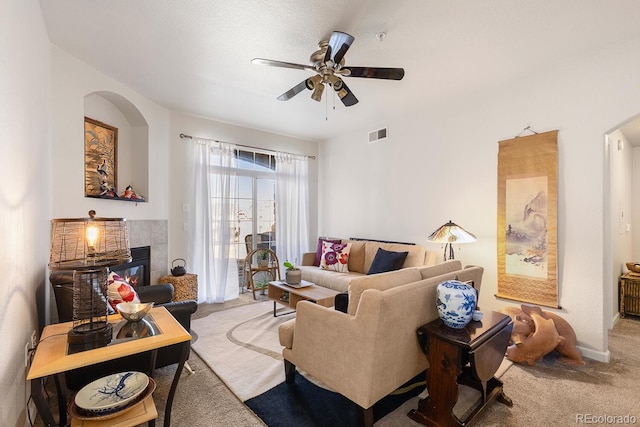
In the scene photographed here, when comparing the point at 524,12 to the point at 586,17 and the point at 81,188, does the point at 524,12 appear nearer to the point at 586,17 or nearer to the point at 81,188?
the point at 586,17

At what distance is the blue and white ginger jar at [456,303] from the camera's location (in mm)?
1763

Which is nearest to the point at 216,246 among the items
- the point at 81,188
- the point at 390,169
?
the point at 81,188

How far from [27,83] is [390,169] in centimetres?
394

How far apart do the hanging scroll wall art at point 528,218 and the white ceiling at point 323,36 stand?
837 millimetres

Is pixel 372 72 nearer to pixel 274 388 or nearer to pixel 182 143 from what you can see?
pixel 274 388

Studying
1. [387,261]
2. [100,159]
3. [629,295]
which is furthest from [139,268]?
[629,295]

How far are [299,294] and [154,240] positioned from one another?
2.17 metres

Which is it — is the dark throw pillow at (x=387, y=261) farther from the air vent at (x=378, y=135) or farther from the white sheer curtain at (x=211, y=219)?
the white sheer curtain at (x=211, y=219)

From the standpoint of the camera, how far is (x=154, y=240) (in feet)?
12.6

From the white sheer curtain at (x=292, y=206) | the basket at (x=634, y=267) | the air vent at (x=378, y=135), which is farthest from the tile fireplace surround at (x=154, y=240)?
the basket at (x=634, y=267)

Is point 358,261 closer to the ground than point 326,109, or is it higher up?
closer to the ground

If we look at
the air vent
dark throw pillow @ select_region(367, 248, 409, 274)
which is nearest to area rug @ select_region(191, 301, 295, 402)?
dark throw pillow @ select_region(367, 248, 409, 274)

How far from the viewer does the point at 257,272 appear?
4.85m

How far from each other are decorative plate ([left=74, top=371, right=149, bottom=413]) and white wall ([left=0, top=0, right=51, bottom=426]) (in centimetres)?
27
